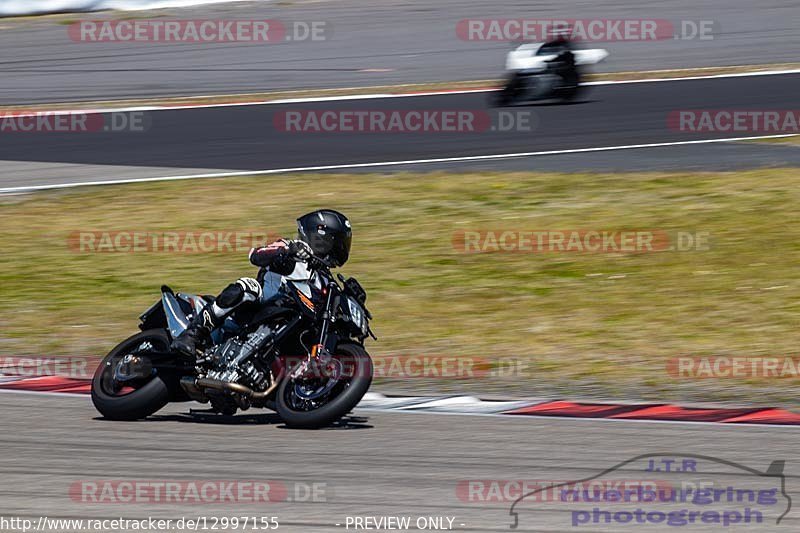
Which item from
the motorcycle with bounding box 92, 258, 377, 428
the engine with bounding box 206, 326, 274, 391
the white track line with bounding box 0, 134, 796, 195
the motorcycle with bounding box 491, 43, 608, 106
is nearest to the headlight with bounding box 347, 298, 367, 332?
the motorcycle with bounding box 92, 258, 377, 428

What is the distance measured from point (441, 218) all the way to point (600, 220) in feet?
5.23

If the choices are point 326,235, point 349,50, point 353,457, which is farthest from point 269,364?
point 349,50

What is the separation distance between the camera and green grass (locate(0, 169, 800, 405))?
33.9 feet

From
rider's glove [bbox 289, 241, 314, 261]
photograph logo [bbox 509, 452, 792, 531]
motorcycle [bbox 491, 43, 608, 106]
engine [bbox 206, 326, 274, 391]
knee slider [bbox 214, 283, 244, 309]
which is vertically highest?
motorcycle [bbox 491, 43, 608, 106]

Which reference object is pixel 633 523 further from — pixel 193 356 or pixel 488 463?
pixel 193 356

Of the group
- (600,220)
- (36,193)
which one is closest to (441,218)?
(600,220)

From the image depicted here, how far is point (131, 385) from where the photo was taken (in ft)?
26.5

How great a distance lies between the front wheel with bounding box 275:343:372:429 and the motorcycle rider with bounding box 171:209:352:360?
1.58 feet

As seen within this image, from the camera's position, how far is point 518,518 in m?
6.08

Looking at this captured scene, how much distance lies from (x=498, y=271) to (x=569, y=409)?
4660mm

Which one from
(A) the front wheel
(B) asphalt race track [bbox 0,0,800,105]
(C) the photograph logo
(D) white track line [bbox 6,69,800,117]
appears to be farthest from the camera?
(B) asphalt race track [bbox 0,0,800,105]

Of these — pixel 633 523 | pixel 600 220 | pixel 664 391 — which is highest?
pixel 600 220

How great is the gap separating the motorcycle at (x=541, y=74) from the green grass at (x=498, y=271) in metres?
4.22

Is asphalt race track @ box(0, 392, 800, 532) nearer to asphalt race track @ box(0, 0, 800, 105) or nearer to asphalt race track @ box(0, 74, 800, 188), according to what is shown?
asphalt race track @ box(0, 74, 800, 188)
